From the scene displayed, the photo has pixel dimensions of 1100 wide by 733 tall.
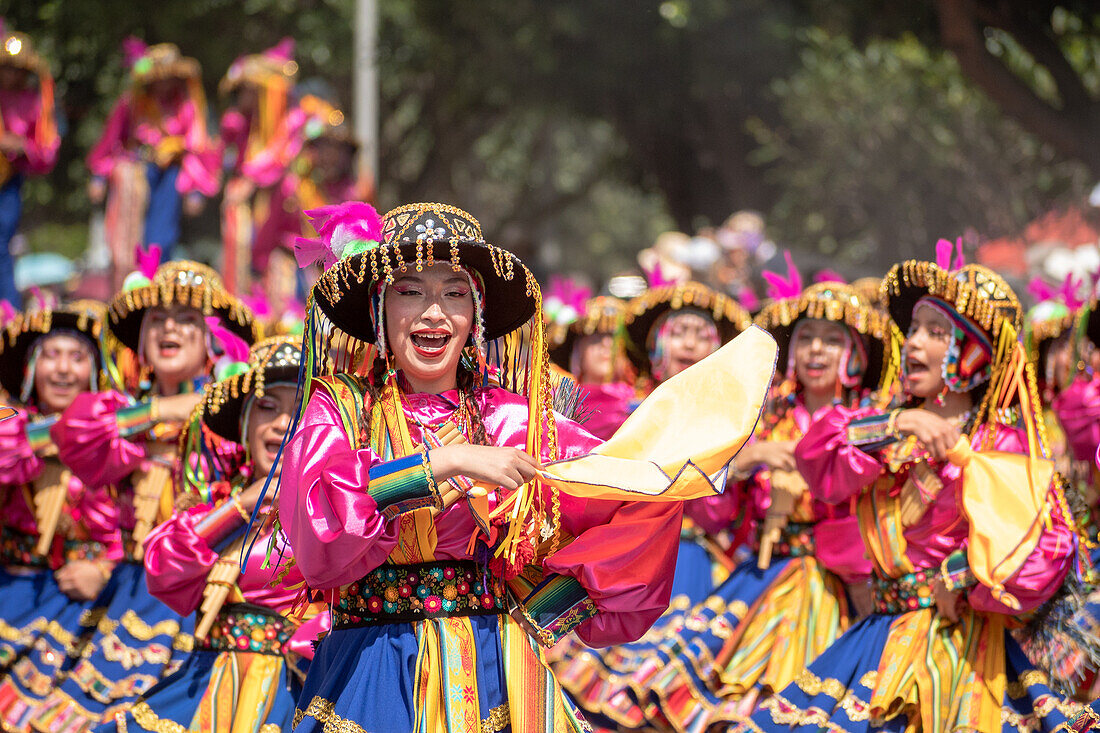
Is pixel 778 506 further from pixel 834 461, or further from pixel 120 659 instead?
pixel 120 659

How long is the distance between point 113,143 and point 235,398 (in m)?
10.6

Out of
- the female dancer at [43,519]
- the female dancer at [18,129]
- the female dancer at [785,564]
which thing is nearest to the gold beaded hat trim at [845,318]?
the female dancer at [785,564]

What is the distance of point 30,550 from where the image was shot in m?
6.91

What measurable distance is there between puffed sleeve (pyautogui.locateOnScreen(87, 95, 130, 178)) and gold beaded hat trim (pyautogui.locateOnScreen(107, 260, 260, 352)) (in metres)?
9.06

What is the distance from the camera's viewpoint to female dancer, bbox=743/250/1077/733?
4984 millimetres

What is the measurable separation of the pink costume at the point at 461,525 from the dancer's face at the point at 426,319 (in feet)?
0.43

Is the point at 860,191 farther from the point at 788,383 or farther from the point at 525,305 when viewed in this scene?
the point at 525,305

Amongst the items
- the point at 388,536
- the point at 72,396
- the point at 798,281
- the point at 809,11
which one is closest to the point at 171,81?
the point at 809,11

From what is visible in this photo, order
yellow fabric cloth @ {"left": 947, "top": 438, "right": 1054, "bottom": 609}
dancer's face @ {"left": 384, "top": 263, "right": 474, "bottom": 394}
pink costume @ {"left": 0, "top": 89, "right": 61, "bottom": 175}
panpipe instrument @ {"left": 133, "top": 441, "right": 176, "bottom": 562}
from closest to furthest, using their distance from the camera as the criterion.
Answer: dancer's face @ {"left": 384, "top": 263, "right": 474, "bottom": 394} → yellow fabric cloth @ {"left": 947, "top": 438, "right": 1054, "bottom": 609} → panpipe instrument @ {"left": 133, "top": 441, "right": 176, "bottom": 562} → pink costume @ {"left": 0, "top": 89, "right": 61, "bottom": 175}

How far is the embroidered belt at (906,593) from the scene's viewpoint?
17.6ft

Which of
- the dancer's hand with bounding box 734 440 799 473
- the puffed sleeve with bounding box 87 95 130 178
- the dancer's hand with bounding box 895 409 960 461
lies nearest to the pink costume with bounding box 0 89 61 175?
the puffed sleeve with bounding box 87 95 130 178

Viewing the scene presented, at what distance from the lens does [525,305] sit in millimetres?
4254

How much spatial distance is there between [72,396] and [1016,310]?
440 centimetres

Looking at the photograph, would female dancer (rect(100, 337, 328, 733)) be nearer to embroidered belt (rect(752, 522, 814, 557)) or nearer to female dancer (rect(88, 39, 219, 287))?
embroidered belt (rect(752, 522, 814, 557))
